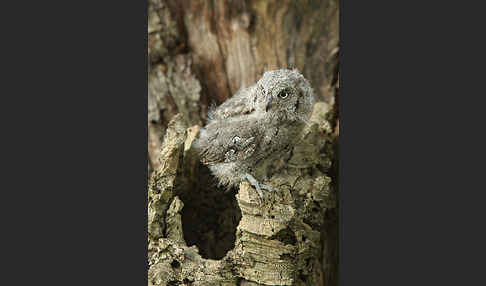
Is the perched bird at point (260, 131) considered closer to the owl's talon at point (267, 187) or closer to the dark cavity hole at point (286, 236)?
the owl's talon at point (267, 187)

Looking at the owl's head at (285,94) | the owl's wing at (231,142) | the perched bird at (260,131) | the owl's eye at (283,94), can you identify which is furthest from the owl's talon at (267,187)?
the owl's eye at (283,94)

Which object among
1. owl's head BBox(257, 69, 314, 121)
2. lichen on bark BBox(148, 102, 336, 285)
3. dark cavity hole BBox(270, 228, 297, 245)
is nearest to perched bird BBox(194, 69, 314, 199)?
owl's head BBox(257, 69, 314, 121)

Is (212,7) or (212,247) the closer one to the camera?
(212,247)

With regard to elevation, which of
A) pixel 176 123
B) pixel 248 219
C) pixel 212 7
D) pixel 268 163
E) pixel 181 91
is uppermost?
pixel 212 7

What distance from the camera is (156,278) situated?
334cm

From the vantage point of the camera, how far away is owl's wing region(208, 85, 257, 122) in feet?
11.4

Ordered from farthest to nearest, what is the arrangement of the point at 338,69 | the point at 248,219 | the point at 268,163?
the point at 338,69
the point at 268,163
the point at 248,219

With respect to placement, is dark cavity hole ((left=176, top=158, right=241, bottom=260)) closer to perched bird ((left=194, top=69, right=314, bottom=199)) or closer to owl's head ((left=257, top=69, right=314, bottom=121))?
perched bird ((left=194, top=69, right=314, bottom=199))

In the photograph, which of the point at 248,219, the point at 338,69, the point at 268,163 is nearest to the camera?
the point at 248,219

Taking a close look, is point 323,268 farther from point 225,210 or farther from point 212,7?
point 212,7

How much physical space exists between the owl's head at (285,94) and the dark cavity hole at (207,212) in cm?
66

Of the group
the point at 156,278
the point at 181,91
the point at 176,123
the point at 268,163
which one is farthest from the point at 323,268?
the point at 181,91

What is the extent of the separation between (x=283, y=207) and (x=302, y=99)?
71cm

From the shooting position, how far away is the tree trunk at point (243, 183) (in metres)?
3.29
